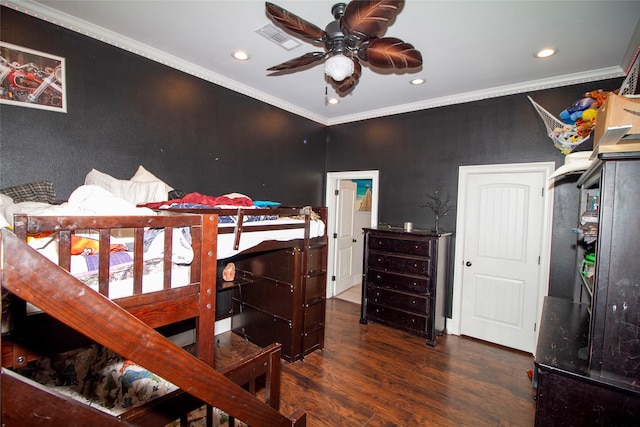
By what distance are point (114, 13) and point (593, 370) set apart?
3.73 meters

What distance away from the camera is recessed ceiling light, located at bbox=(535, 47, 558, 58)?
8.00ft

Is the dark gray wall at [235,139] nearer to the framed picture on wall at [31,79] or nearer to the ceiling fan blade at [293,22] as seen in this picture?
the framed picture on wall at [31,79]

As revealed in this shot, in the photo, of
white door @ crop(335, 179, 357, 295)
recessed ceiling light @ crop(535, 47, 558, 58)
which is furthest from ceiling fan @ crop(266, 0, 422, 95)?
white door @ crop(335, 179, 357, 295)

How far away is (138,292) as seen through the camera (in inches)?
48.6

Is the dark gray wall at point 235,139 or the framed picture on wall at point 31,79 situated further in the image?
the dark gray wall at point 235,139

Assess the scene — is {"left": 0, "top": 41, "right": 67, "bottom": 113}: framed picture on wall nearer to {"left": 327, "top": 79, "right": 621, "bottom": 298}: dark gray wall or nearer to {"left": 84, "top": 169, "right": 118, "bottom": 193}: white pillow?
{"left": 84, "top": 169, "right": 118, "bottom": 193}: white pillow

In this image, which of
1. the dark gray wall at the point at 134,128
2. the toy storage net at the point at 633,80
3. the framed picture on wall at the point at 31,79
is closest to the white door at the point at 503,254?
the toy storage net at the point at 633,80

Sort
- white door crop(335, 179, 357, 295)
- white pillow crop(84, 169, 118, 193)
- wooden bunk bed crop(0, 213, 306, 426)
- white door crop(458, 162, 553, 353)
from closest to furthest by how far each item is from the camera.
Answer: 1. wooden bunk bed crop(0, 213, 306, 426)
2. white pillow crop(84, 169, 118, 193)
3. white door crop(458, 162, 553, 353)
4. white door crop(335, 179, 357, 295)

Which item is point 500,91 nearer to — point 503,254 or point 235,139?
point 503,254

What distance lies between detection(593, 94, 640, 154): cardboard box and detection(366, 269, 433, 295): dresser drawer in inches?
89.5

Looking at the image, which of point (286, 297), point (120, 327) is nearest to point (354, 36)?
point (120, 327)

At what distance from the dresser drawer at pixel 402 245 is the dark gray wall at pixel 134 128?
155 cm

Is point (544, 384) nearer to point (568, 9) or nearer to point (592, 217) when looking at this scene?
point (592, 217)

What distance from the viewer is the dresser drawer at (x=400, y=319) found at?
3.35 meters
